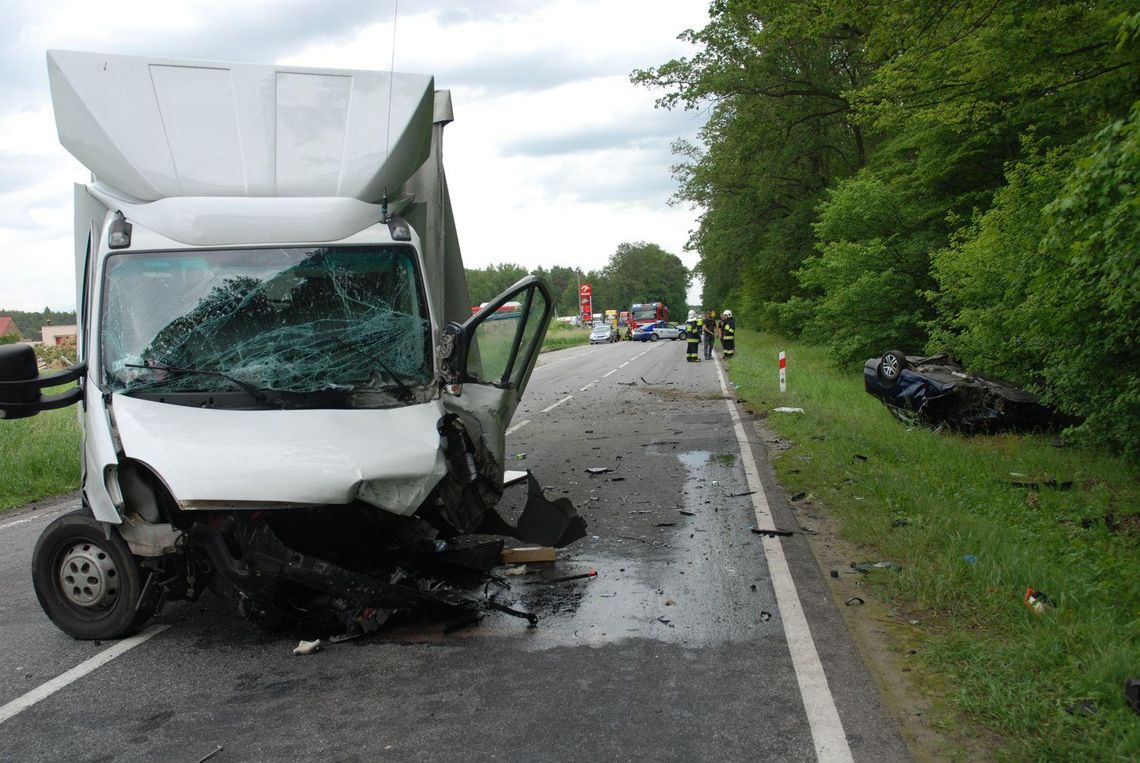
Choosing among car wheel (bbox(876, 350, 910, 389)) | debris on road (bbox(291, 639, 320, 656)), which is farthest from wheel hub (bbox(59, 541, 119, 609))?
car wheel (bbox(876, 350, 910, 389))

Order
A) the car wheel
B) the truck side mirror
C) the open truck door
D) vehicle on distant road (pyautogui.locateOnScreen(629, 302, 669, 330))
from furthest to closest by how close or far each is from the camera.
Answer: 1. vehicle on distant road (pyautogui.locateOnScreen(629, 302, 669, 330))
2. the car wheel
3. the open truck door
4. the truck side mirror

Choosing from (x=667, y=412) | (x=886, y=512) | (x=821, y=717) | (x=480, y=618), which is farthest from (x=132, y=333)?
(x=667, y=412)

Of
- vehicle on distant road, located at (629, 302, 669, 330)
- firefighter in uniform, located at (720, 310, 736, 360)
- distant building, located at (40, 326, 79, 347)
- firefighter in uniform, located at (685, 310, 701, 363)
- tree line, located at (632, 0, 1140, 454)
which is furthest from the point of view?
vehicle on distant road, located at (629, 302, 669, 330)

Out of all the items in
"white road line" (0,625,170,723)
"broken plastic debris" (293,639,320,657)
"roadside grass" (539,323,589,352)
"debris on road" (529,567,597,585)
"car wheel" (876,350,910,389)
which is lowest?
"roadside grass" (539,323,589,352)

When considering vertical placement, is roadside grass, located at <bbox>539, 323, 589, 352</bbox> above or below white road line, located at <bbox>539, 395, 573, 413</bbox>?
below

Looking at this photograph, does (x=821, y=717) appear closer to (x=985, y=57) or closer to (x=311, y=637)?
(x=311, y=637)

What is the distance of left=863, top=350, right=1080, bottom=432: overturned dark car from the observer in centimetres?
1241

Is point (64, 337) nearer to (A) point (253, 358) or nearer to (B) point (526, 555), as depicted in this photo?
(B) point (526, 555)

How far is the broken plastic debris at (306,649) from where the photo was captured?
5.04 metres

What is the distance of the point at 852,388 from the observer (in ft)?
66.7

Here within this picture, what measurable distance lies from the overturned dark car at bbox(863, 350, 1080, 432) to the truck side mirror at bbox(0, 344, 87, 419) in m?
11.4

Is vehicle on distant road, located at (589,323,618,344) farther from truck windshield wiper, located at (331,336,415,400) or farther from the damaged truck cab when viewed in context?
truck windshield wiper, located at (331,336,415,400)

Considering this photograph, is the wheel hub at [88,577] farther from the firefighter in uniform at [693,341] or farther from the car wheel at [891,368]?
the firefighter in uniform at [693,341]

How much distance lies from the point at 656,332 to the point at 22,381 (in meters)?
66.4
